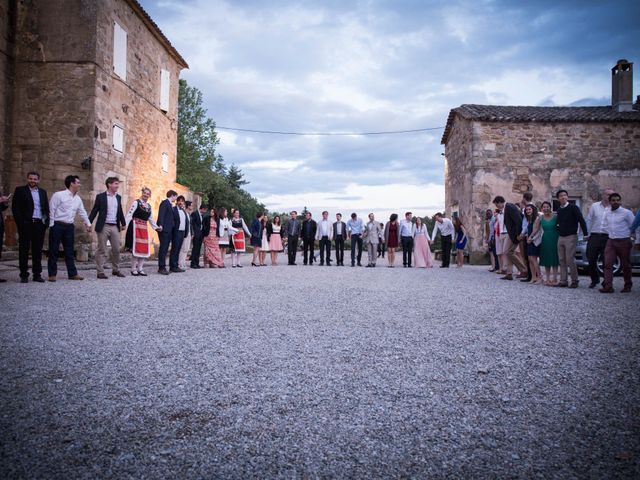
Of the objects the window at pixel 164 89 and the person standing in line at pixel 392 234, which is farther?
the window at pixel 164 89

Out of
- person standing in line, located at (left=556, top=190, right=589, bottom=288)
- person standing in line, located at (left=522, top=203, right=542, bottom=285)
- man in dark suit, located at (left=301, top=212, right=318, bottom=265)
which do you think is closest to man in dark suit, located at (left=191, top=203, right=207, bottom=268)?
man in dark suit, located at (left=301, top=212, right=318, bottom=265)

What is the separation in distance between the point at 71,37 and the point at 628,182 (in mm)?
22383

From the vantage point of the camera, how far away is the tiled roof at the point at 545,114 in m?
17.4

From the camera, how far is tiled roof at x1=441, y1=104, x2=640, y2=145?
1738cm

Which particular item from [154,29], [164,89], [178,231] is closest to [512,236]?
[178,231]

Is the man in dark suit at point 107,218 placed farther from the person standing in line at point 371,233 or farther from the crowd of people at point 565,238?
the person standing in line at point 371,233

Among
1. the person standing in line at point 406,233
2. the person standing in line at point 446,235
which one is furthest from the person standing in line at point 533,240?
the person standing in line at point 406,233

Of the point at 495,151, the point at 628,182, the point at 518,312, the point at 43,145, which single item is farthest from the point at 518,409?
the point at 628,182

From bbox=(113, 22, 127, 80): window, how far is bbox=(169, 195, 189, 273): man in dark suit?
6.95 meters

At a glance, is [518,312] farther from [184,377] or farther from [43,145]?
[43,145]

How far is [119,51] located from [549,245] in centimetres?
1496

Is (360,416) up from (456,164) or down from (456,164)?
down

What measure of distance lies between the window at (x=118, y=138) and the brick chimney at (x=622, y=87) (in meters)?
22.2

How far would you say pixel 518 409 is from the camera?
2318 mm
